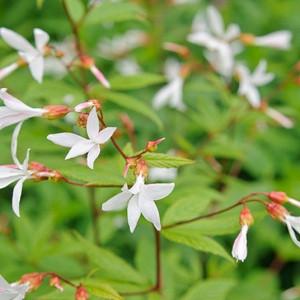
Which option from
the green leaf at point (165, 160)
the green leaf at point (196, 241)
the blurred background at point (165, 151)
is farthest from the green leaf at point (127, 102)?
the green leaf at point (165, 160)

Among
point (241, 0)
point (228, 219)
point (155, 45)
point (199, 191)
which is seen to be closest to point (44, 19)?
point (155, 45)

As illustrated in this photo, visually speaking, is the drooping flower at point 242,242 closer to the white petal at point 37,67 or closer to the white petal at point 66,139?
the white petal at point 66,139

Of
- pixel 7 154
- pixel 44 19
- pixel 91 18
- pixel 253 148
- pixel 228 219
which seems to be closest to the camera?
pixel 228 219

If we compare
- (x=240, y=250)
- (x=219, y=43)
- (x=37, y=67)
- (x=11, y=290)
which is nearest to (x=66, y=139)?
(x=11, y=290)

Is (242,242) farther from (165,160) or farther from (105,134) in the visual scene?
(105,134)

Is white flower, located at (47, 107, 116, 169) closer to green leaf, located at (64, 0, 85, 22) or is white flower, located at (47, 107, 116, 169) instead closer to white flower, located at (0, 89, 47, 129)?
white flower, located at (0, 89, 47, 129)

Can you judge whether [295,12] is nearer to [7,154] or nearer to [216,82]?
[216,82]
